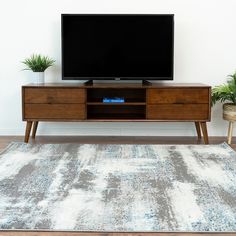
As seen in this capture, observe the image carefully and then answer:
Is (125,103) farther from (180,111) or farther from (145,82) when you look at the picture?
(180,111)

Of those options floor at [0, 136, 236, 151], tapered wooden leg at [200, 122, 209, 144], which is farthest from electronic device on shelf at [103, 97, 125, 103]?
tapered wooden leg at [200, 122, 209, 144]

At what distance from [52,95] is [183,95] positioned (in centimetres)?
105

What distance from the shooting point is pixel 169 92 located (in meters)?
3.33

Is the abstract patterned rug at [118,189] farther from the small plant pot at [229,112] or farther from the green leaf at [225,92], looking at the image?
the green leaf at [225,92]

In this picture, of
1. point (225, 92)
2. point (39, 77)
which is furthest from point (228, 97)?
point (39, 77)

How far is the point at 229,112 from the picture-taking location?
341 cm

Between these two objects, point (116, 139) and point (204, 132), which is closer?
point (204, 132)

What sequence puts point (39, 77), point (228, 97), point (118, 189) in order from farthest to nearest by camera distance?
1. point (39, 77)
2. point (228, 97)
3. point (118, 189)

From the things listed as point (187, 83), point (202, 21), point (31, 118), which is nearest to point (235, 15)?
point (202, 21)

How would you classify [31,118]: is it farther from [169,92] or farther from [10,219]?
[10,219]

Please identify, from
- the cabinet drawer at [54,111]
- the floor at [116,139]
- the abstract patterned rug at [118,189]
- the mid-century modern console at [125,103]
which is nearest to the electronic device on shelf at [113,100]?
the mid-century modern console at [125,103]

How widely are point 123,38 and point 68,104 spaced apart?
72cm

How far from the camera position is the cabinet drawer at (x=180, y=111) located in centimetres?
334

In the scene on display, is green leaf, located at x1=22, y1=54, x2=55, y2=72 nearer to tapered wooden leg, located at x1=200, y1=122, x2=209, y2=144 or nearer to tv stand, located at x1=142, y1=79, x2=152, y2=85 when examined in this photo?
tv stand, located at x1=142, y1=79, x2=152, y2=85
